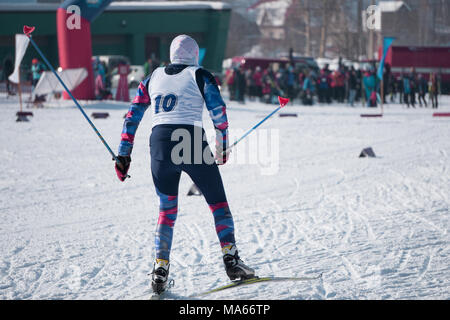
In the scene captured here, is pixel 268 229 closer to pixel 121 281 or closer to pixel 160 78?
pixel 121 281

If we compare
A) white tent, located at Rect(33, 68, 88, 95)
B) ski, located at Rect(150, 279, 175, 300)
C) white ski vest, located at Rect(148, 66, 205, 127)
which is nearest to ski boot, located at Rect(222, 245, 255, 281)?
ski, located at Rect(150, 279, 175, 300)

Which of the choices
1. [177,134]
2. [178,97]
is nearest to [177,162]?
[177,134]

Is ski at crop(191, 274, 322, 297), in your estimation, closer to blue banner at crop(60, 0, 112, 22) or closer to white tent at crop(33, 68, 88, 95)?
white tent at crop(33, 68, 88, 95)

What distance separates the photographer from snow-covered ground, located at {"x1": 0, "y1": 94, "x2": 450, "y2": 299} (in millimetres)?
4133

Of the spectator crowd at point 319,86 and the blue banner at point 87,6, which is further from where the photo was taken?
the spectator crowd at point 319,86

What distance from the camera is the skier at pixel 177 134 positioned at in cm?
388

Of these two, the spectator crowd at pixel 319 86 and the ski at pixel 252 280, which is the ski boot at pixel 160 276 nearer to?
the ski at pixel 252 280

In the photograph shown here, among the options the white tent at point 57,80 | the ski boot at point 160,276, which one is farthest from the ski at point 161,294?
the white tent at point 57,80

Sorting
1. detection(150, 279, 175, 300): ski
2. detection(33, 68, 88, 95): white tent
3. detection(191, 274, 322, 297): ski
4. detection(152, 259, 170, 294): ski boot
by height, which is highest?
detection(33, 68, 88, 95): white tent

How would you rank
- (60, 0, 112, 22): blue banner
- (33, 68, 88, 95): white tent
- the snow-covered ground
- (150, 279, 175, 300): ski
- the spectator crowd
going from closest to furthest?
(150, 279, 175, 300): ski → the snow-covered ground → (33, 68, 88, 95): white tent → (60, 0, 112, 22): blue banner → the spectator crowd

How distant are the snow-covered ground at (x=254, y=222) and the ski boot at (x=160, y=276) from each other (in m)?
0.12

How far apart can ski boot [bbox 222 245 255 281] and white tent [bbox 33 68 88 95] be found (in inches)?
559

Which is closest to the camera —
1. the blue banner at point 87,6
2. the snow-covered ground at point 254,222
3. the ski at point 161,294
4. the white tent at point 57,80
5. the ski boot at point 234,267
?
the ski at point 161,294
